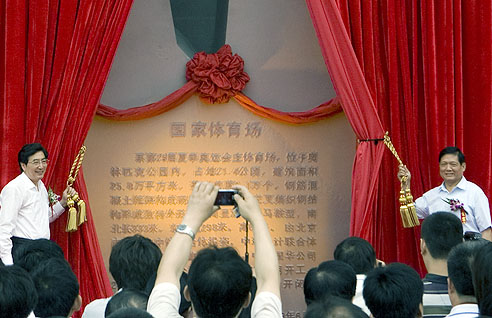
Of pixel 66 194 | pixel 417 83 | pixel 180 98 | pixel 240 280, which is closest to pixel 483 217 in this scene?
pixel 417 83

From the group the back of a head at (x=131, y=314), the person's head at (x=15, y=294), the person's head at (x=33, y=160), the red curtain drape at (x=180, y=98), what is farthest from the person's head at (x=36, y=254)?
the red curtain drape at (x=180, y=98)

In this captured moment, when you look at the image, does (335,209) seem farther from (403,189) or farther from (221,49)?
(221,49)

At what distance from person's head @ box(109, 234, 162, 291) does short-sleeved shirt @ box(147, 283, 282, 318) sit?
0.82 meters

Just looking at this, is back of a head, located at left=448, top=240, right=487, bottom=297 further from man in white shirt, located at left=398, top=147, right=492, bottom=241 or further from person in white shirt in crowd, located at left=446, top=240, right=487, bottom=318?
man in white shirt, located at left=398, top=147, right=492, bottom=241

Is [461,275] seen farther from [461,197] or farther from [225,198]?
[461,197]

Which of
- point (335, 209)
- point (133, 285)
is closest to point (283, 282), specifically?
point (335, 209)

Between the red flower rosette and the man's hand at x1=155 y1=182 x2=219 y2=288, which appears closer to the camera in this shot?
the man's hand at x1=155 y1=182 x2=219 y2=288

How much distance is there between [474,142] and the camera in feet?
16.8

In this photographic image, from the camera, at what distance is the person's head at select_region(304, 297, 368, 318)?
1809mm

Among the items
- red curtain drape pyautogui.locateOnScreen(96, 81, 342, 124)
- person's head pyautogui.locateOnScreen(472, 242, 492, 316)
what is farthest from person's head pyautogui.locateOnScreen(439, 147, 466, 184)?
person's head pyautogui.locateOnScreen(472, 242, 492, 316)

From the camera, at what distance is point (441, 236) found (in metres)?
3.17

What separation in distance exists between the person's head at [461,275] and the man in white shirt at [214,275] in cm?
68

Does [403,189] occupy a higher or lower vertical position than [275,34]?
lower

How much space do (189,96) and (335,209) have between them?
4.56 ft
